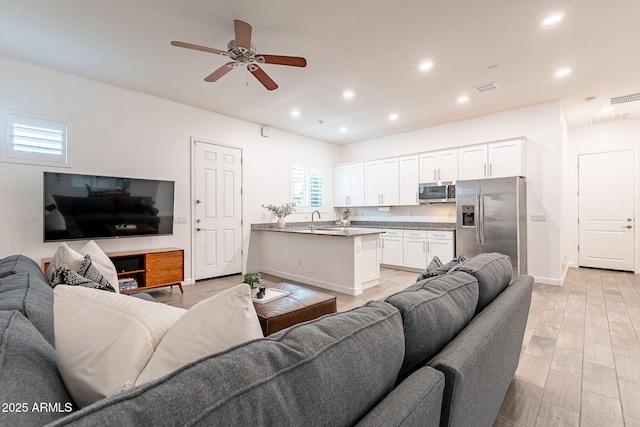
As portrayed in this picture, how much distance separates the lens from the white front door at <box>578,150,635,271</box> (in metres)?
5.59

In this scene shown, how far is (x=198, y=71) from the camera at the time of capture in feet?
12.4

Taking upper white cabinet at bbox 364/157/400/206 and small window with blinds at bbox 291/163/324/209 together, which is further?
small window with blinds at bbox 291/163/324/209

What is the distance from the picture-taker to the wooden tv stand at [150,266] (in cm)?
393

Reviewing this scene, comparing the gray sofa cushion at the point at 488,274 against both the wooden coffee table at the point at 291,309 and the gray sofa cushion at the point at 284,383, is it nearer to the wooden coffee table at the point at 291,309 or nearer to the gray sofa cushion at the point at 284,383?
the gray sofa cushion at the point at 284,383

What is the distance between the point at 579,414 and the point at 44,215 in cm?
533

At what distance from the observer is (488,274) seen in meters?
1.66

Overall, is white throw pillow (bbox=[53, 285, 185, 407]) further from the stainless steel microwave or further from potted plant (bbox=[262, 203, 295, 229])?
the stainless steel microwave

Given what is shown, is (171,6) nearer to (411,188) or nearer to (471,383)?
(471,383)

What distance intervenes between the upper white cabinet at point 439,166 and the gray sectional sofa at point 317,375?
4780 mm

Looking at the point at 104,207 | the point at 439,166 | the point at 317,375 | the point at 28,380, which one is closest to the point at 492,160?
the point at 439,166

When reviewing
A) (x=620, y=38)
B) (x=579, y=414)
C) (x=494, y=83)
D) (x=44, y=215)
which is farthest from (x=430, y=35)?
(x=44, y=215)

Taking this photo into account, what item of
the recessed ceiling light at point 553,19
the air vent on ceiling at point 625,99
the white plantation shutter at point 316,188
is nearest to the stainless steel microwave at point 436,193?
the white plantation shutter at point 316,188

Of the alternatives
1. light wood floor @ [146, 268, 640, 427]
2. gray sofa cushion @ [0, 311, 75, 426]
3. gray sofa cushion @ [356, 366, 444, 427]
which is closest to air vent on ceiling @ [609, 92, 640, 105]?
light wood floor @ [146, 268, 640, 427]

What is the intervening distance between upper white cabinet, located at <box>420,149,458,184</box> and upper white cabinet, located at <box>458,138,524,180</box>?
111 millimetres
